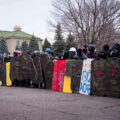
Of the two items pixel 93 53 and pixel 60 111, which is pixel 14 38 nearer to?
pixel 93 53

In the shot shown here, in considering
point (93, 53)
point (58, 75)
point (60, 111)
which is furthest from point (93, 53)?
point (60, 111)

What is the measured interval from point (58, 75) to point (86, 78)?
1.83m

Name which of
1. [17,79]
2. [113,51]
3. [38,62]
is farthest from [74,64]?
[17,79]

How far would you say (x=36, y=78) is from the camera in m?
12.2

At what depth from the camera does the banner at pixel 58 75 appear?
10.7 metres

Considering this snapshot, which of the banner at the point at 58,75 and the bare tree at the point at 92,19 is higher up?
the bare tree at the point at 92,19

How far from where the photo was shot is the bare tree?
20.2 m

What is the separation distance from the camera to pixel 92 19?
2105 centimetres

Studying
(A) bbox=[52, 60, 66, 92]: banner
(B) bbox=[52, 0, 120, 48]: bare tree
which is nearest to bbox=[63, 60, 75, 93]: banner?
(A) bbox=[52, 60, 66, 92]: banner

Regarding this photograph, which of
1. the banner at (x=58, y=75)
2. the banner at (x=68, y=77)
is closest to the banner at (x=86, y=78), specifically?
the banner at (x=68, y=77)

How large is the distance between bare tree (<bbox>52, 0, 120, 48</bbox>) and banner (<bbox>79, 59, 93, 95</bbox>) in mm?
11483

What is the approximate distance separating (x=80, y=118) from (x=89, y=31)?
54.0 feet

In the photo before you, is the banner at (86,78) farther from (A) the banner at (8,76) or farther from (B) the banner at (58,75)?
(A) the banner at (8,76)

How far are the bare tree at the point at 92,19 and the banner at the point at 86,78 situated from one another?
37.7 ft
